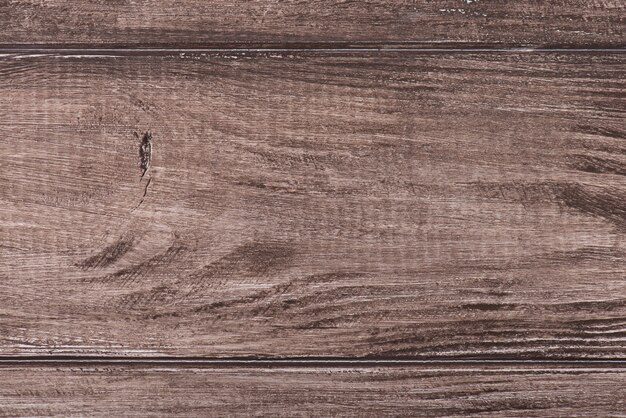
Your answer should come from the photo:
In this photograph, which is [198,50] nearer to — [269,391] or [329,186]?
[329,186]

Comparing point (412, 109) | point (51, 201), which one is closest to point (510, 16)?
point (412, 109)

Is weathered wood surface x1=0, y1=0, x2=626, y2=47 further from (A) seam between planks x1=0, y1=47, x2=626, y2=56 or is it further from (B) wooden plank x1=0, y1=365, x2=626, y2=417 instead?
(B) wooden plank x1=0, y1=365, x2=626, y2=417

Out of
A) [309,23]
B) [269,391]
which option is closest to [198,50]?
[309,23]

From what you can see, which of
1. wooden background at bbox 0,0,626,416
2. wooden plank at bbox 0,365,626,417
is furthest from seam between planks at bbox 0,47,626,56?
wooden plank at bbox 0,365,626,417

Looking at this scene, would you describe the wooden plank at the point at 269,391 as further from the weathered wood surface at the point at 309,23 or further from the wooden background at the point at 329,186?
the weathered wood surface at the point at 309,23

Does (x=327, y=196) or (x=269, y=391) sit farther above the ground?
(x=327, y=196)

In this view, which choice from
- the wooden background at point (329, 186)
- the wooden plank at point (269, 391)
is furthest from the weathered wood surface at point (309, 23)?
the wooden plank at point (269, 391)
